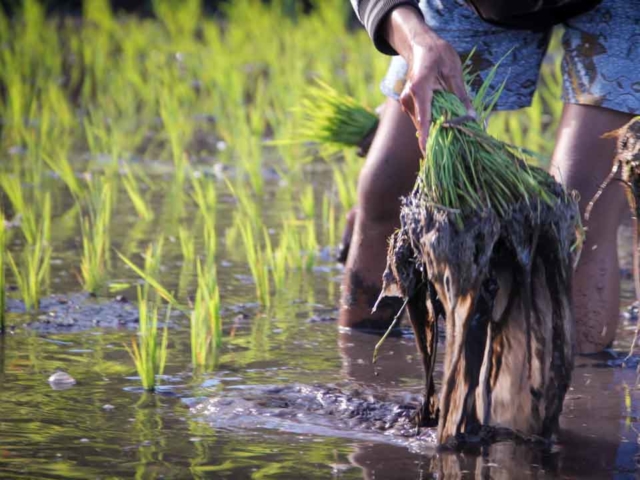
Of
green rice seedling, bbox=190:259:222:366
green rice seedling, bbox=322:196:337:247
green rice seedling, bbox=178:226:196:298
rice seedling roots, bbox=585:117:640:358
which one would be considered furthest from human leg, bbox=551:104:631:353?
green rice seedling, bbox=322:196:337:247

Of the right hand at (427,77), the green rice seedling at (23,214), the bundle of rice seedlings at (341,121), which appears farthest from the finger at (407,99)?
the green rice seedling at (23,214)

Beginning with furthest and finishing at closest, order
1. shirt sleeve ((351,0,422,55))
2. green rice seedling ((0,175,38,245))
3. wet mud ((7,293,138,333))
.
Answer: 1. green rice seedling ((0,175,38,245))
2. wet mud ((7,293,138,333))
3. shirt sleeve ((351,0,422,55))

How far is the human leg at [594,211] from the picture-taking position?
2.53 metres

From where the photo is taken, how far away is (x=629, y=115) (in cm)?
250

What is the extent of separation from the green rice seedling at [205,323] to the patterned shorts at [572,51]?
2.08 ft

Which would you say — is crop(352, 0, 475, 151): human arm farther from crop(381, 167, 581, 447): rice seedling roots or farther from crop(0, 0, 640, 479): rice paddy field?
crop(0, 0, 640, 479): rice paddy field

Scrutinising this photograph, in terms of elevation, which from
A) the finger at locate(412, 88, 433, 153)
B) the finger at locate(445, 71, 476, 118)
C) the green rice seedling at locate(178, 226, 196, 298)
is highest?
the finger at locate(445, 71, 476, 118)

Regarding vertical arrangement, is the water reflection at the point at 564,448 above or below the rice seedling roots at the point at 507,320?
below

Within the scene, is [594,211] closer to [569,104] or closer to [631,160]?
[569,104]

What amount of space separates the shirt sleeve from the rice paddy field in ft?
2.33

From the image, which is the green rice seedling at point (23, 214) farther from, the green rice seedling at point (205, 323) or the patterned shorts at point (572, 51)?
the patterned shorts at point (572, 51)

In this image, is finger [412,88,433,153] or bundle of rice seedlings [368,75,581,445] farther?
finger [412,88,433,153]

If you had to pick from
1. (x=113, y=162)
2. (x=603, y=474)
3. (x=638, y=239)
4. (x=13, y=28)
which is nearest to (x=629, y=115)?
(x=638, y=239)

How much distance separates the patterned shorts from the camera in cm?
248
